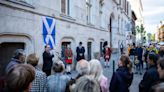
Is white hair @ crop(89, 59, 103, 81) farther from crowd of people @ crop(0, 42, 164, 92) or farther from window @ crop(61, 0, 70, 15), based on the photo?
window @ crop(61, 0, 70, 15)

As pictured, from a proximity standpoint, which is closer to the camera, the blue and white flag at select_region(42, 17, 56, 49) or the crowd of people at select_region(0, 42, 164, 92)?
the crowd of people at select_region(0, 42, 164, 92)

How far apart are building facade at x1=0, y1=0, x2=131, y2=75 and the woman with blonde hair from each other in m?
2.05

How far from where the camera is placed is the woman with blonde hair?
5.34 meters

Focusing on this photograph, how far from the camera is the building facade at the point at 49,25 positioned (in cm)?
909

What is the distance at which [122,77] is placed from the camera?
544cm

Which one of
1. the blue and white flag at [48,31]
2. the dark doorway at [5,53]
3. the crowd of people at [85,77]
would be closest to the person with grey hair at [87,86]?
the crowd of people at [85,77]

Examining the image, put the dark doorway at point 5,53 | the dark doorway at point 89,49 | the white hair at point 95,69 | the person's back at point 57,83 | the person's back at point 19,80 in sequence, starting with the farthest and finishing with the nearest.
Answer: the dark doorway at point 89,49 → the dark doorway at point 5,53 → the person's back at point 57,83 → the white hair at point 95,69 → the person's back at point 19,80

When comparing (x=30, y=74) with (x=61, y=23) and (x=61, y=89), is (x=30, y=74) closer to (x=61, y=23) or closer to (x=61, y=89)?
(x=61, y=89)

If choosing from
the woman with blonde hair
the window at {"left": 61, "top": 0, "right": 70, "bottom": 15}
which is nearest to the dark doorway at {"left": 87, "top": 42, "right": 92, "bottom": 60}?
the window at {"left": 61, "top": 0, "right": 70, "bottom": 15}

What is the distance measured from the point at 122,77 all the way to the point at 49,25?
239 centimetres

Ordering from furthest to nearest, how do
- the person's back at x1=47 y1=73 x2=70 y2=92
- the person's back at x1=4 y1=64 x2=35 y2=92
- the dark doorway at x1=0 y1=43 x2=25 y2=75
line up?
the dark doorway at x1=0 y1=43 x2=25 y2=75
the person's back at x1=47 y1=73 x2=70 y2=92
the person's back at x1=4 y1=64 x2=35 y2=92

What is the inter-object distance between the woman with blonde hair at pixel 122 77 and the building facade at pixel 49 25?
6.73 feet

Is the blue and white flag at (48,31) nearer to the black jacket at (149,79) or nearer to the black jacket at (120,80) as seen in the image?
the black jacket at (120,80)

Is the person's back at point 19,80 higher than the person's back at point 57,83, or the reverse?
the person's back at point 19,80
